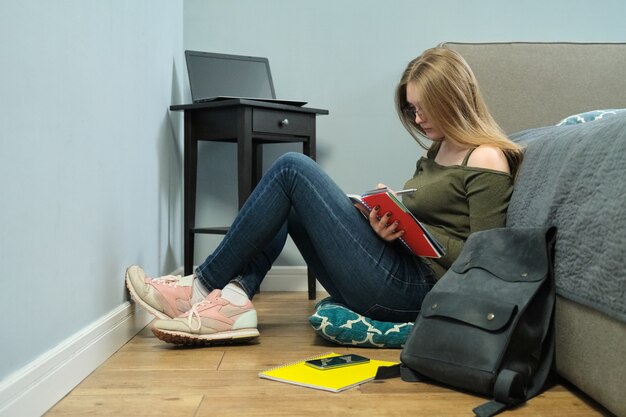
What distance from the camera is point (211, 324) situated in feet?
5.78

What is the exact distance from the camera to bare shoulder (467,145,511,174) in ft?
5.33

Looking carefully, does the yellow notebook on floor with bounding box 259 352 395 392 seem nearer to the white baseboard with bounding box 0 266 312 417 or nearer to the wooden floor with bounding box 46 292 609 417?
the wooden floor with bounding box 46 292 609 417

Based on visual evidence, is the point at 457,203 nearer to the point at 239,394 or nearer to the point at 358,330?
the point at 358,330

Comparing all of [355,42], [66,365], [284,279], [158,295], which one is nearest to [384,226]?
[158,295]

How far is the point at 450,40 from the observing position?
2889 millimetres

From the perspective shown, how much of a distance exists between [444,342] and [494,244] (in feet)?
0.79

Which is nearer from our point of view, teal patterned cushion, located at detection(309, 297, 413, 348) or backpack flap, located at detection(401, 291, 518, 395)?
backpack flap, located at detection(401, 291, 518, 395)

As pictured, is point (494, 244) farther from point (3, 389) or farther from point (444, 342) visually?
point (3, 389)

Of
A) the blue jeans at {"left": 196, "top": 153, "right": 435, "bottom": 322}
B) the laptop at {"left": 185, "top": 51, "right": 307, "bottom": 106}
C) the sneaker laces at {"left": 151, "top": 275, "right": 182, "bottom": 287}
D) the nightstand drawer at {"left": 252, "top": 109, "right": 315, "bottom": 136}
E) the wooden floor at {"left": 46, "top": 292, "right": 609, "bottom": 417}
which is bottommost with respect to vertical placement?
the wooden floor at {"left": 46, "top": 292, "right": 609, "bottom": 417}

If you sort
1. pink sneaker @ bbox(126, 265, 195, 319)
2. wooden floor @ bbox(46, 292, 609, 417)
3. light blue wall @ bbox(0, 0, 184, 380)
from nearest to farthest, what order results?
1. light blue wall @ bbox(0, 0, 184, 380)
2. wooden floor @ bbox(46, 292, 609, 417)
3. pink sneaker @ bbox(126, 265, 195, 319)

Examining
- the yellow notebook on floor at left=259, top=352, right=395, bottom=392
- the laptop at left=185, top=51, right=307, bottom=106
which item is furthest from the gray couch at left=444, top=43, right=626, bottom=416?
the laptop at left=185, top=51, right=307, bottom=106

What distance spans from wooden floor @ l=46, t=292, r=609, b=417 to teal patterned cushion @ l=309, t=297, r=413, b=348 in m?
0.02

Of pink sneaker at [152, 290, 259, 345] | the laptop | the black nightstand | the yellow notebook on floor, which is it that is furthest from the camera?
the laptop

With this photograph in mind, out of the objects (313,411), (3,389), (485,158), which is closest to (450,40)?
(485,158)
